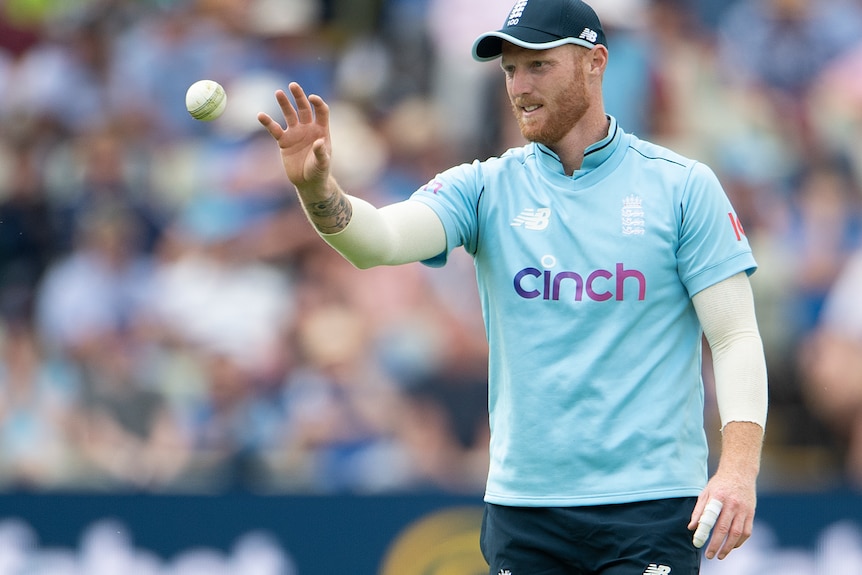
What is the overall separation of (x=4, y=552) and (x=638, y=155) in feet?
Answer: 15.8

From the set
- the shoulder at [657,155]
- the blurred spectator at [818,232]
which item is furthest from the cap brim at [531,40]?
the blurred spectator at [818,232]

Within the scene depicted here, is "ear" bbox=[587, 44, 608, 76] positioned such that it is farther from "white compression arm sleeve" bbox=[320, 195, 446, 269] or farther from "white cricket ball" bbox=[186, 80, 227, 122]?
"white cricket ball" bbox=[186, 80, 227, 122]

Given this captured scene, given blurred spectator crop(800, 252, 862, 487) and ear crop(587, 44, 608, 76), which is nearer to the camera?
ear crop(587, 44, 608, 76)

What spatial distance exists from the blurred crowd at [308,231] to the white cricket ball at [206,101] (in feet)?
12.0

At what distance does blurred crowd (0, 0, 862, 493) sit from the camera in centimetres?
788

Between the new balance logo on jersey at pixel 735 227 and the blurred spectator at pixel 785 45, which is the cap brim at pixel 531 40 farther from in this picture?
the blurred spectator at pixel 785 45

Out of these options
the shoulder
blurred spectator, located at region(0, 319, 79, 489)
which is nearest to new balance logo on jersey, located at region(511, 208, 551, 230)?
the shoulder

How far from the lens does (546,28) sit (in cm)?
395

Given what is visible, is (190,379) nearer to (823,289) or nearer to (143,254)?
(143,254)

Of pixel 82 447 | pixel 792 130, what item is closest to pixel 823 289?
pixel 792 130

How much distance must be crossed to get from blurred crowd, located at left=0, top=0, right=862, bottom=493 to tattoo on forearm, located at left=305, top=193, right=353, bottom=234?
153 inches

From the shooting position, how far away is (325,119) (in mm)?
3676

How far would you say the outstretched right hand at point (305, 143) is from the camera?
11.9 feet

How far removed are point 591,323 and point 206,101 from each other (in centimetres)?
147
